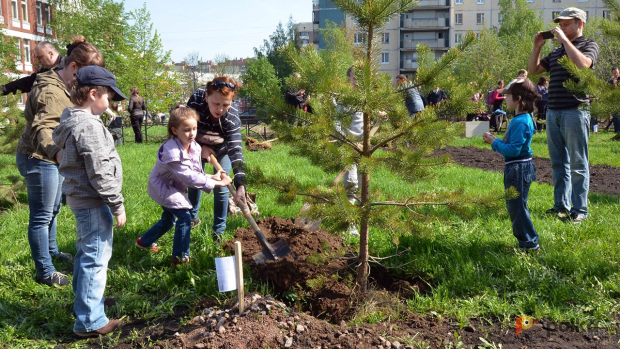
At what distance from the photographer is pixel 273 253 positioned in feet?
12.9

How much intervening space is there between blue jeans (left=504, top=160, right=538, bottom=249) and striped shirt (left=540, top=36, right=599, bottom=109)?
155 cm

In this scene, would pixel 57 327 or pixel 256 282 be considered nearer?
pixel 57 327

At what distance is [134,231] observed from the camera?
5219 millimetres

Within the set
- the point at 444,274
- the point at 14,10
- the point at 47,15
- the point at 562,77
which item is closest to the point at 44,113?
the point at 444,274

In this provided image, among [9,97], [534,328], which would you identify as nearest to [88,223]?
[534,328]

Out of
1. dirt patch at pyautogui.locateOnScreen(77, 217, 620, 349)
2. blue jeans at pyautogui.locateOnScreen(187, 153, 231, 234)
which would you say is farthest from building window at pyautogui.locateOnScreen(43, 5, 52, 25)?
dirt patch at pyautogui.locateOnScreen(77, 217, 620, 349)

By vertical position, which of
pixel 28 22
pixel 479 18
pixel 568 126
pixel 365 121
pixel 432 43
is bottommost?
pixel 568 126

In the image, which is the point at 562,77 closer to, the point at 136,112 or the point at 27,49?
the point at 136,112

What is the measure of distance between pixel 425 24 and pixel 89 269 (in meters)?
67.5

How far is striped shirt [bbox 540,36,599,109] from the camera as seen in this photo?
509 cm

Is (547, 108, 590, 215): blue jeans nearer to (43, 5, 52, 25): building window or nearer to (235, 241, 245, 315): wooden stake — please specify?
(235, 241, 245, 315): wooden stake

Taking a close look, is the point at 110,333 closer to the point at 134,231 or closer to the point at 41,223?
the point at 41,223

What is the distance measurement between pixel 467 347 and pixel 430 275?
915 millimetres

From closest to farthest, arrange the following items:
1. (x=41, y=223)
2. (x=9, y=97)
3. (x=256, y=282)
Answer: (x=256, y=282) → (x=41, y=223) → (x=9, y=97)
